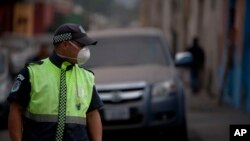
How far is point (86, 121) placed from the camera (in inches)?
194

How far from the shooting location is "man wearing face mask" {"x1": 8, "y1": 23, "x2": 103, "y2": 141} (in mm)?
4660

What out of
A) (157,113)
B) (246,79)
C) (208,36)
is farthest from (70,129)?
(208,36)

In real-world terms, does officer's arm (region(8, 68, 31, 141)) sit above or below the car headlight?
above

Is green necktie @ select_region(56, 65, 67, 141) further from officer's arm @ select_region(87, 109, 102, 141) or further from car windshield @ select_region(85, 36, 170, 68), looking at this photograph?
car windshield @ select_region(85, 36, 170, 68)

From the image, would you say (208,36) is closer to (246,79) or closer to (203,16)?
(203,16)

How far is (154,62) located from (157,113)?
132 cm

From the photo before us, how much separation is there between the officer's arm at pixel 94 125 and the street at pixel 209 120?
6104 millimetres

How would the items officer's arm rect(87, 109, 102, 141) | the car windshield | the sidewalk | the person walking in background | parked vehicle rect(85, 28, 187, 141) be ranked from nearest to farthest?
officer's arm rect(87, 109, 102, 141) → parked vehicle rect(85, 28, 187, 141) → the car windshield → the sidewalk → the person walking in background

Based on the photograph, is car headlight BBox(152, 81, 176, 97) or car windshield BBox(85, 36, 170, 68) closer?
car headlight BBox(152, 81, 176, 97)

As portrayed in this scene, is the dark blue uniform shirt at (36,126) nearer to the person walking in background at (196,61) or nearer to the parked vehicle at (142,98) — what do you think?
the parked vehicle at (142,98)

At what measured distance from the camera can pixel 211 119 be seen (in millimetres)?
14102

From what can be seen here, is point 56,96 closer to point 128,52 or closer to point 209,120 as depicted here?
point 128,52

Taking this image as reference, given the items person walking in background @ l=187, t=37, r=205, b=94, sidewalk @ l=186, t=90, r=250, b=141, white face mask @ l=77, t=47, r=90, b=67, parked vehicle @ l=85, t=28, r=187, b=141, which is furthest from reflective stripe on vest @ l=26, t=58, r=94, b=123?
person walking in background @ l=187, t=37, r=205, b=94

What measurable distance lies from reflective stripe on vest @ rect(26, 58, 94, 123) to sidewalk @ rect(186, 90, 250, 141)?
6336mm
